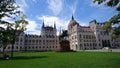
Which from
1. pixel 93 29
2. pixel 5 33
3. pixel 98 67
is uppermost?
pixel 93 29

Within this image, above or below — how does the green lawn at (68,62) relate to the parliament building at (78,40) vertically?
below

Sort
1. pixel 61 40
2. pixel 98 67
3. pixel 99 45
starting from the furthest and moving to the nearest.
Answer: pixel 99 45
pixel 61 40
pixel 98 67

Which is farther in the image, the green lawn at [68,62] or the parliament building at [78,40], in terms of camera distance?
the parliament building at [78,40]

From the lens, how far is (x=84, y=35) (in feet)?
360

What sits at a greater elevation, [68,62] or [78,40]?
Answer: [78,40]

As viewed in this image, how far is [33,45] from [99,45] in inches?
1932

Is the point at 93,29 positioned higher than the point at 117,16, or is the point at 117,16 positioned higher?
the point at 93,29

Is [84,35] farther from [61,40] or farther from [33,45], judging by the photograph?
[61,40]

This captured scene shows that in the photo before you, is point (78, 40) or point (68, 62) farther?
point (78, 40)

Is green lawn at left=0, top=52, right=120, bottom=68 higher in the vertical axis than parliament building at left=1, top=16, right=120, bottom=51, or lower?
lower

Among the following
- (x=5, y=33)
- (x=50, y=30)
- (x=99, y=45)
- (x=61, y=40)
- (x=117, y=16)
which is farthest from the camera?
(x=50, y=30)

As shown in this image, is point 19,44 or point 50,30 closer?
point 19,44

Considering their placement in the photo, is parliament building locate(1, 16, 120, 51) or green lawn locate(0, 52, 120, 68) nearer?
green lawn locate(0, 52, 120, 68)

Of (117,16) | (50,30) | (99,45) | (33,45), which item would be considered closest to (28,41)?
(33,45)
